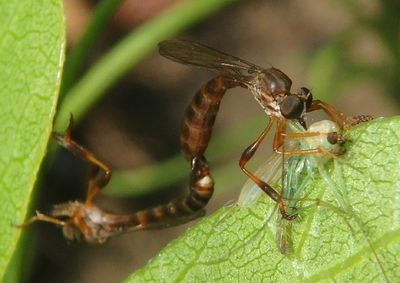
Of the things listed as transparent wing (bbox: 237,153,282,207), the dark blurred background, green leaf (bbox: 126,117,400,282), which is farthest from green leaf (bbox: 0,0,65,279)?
the dark blurred background

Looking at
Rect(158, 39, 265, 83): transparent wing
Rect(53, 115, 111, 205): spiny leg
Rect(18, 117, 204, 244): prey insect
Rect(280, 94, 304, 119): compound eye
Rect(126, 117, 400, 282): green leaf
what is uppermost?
Rect(158, 39, 265, 83): transparent wing

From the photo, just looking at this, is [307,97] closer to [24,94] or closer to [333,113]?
[333,113]

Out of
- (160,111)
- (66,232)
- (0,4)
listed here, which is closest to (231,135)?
(160,111)

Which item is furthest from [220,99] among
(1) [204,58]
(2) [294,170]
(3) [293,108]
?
(2) [294,170]

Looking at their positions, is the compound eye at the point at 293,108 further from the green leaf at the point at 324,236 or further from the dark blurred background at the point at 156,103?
the dark blurred background at the point at 156,103

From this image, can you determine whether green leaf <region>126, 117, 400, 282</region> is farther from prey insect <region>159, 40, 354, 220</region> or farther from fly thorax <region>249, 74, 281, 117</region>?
fly thorax <region>249, 74, 281, 117</region>

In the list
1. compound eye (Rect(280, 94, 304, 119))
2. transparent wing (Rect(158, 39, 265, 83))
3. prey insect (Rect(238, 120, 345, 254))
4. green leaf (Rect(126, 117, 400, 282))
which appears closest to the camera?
green leaf (Rect(126, 117, 400, 282))

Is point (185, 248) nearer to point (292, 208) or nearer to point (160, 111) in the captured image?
point (292, 208)
